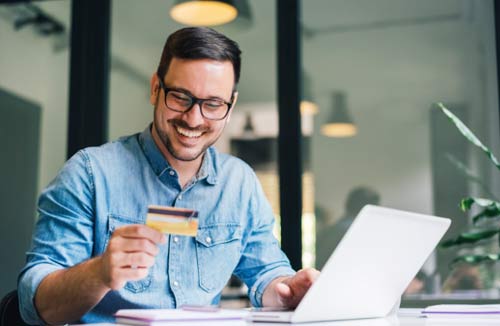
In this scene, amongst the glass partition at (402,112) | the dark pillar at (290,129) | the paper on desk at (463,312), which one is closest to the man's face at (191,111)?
the paper on desk at (463,312)

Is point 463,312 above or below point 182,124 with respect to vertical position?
below

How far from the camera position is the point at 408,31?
334 cm

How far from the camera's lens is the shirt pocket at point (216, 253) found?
6.03 feet

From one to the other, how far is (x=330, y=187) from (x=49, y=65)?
157 cm

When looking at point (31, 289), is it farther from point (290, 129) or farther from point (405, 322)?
point (290, 129)

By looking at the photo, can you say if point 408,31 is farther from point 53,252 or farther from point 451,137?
point 53,252

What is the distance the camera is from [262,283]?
1.89 meters

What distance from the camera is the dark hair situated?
1806 millimetres

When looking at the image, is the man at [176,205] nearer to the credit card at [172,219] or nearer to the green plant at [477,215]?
the credit card at [172,219]

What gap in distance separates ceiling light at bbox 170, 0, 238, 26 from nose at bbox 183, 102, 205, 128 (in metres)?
1.77

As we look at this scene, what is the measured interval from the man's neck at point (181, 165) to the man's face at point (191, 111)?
11 millimetres

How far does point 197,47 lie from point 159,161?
31 cm

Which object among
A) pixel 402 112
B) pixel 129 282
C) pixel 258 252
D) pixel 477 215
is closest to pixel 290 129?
pixel 402 112

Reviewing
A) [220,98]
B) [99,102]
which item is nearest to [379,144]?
[99,102]
